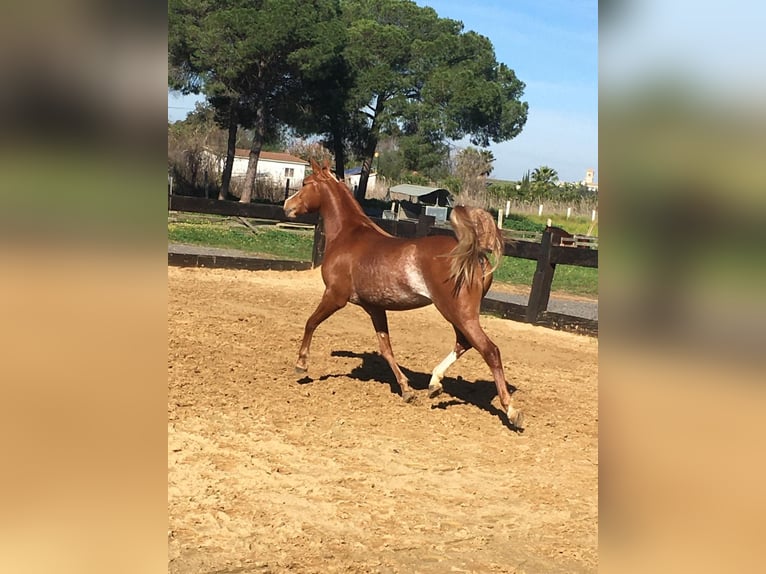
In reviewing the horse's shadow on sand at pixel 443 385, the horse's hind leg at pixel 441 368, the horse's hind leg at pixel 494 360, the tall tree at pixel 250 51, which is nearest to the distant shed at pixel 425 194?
the tall tree at pixel 250 51

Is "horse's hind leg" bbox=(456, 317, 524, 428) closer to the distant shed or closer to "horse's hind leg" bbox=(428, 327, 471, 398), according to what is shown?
"horse's hind leg" bbox=(428, 327, 471, 398)

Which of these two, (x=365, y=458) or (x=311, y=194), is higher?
(x=311, y=194)

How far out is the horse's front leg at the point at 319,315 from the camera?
602 centimetres

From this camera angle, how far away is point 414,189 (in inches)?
1866

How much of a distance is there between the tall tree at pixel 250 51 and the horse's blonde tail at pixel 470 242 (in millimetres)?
23242

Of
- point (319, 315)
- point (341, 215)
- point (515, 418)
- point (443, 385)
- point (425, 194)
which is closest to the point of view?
point (515, 418)

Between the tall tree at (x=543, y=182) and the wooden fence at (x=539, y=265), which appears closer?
the wooden fence at (x=539, y=265)

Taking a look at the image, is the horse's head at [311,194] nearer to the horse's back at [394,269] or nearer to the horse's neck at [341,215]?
the horse's neck at [341,215]

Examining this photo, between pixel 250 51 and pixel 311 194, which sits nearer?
pixel 311 194

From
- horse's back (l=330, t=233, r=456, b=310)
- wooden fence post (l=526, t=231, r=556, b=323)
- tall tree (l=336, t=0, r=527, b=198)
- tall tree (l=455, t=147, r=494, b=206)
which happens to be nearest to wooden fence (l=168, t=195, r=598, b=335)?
→ wooden fence post (l=526, t=231, r=556, b=323)

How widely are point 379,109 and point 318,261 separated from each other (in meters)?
22.6

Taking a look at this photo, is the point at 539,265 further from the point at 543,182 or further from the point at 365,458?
the point at 543,182

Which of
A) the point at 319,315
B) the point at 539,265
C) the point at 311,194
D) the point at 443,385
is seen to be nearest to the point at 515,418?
the point at 443,385

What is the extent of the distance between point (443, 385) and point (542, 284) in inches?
144
